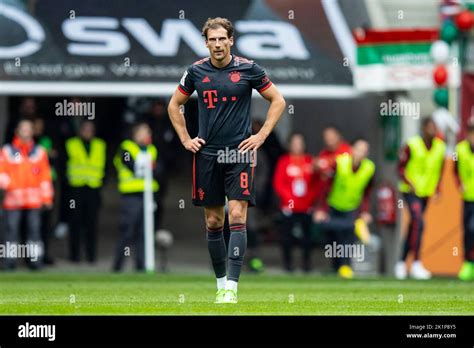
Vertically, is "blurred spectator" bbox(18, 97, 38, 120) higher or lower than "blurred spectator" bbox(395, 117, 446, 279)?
higher

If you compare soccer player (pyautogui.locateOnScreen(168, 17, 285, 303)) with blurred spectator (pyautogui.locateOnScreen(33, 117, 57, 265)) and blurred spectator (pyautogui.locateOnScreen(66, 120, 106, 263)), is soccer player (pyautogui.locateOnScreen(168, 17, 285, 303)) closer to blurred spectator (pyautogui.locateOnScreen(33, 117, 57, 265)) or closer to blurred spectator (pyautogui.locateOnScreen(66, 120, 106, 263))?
blurred spectator (pyautogui.locateOnScreen(33, 117, 57, 265))

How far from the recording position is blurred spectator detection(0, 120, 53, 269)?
20.6m

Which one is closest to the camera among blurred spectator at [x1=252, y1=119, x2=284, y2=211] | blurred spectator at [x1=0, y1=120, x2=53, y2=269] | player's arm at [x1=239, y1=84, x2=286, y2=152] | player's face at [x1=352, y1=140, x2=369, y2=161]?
player's arm at [x1=239, y1=84, x2=286, y2=152]

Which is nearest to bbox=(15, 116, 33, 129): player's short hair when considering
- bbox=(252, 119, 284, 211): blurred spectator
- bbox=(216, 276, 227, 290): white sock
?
bbox=(252, 119, 284, 211): blurred spectator

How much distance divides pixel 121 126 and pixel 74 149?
360 centimetres

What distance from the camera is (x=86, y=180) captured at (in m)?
22.1

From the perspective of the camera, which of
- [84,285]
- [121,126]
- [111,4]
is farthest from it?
[121,126]

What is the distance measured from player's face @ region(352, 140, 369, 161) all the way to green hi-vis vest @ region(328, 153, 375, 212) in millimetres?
79

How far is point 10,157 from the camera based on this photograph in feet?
67.9

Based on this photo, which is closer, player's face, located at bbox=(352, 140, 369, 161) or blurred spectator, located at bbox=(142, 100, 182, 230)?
player's face, located at bbox=(352, 140, 369, 161)

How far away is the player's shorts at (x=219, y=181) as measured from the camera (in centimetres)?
1248

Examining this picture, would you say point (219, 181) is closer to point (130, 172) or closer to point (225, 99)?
point (225, 99)
